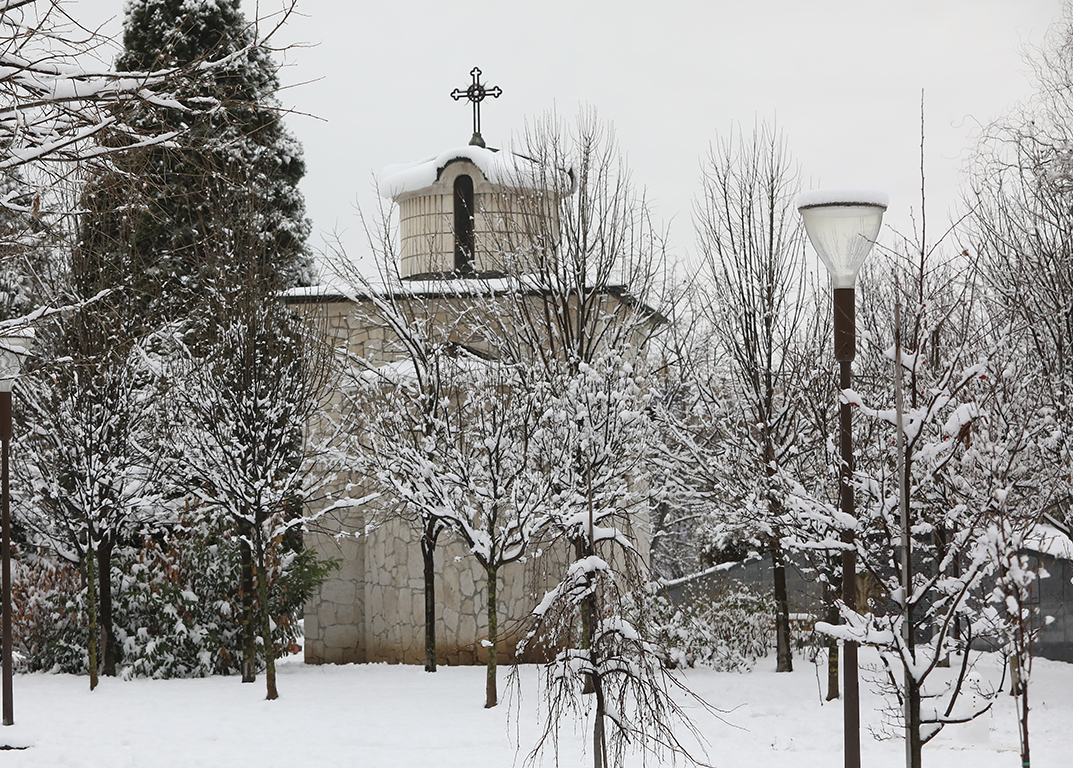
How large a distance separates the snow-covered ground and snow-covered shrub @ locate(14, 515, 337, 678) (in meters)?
0.64

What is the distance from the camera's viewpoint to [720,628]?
1554cm

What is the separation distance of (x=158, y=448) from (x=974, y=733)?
35.0 feet

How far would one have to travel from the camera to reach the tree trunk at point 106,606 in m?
14.8

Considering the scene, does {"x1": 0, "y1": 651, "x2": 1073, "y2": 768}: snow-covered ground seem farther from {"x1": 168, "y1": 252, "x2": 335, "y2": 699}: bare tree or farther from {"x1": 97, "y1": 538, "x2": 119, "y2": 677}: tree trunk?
{"x1": 168, "y1": 252, "x2": 335, "y2": 699}: bare tree

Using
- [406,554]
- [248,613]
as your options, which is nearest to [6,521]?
[248,613]

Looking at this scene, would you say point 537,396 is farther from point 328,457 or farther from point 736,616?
point 736,616

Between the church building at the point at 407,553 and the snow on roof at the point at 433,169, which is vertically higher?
the snow on roof at the point at 433,169

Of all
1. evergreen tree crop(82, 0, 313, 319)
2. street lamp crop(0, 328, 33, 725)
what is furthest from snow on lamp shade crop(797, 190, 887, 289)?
evergreen tree crop(82, 0, 313, 319)

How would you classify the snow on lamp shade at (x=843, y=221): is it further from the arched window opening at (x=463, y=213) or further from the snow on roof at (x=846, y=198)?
the arched window opening at (x=463, y=213)

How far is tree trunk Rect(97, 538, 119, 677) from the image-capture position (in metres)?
14.8

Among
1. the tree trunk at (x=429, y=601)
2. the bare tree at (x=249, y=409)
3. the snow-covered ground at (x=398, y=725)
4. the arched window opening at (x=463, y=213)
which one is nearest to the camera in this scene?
the snow-covered ground at (x=398, y=725)

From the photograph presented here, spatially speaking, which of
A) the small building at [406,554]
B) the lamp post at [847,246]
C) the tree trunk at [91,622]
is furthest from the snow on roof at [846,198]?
the tree trunk at [91,622]

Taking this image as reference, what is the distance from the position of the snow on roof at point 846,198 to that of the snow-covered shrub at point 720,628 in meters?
9.65

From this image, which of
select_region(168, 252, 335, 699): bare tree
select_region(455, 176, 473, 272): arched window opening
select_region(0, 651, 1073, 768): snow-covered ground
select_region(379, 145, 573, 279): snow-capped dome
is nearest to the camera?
select_region(0, 651, 1073, 768): snow-covered ground
